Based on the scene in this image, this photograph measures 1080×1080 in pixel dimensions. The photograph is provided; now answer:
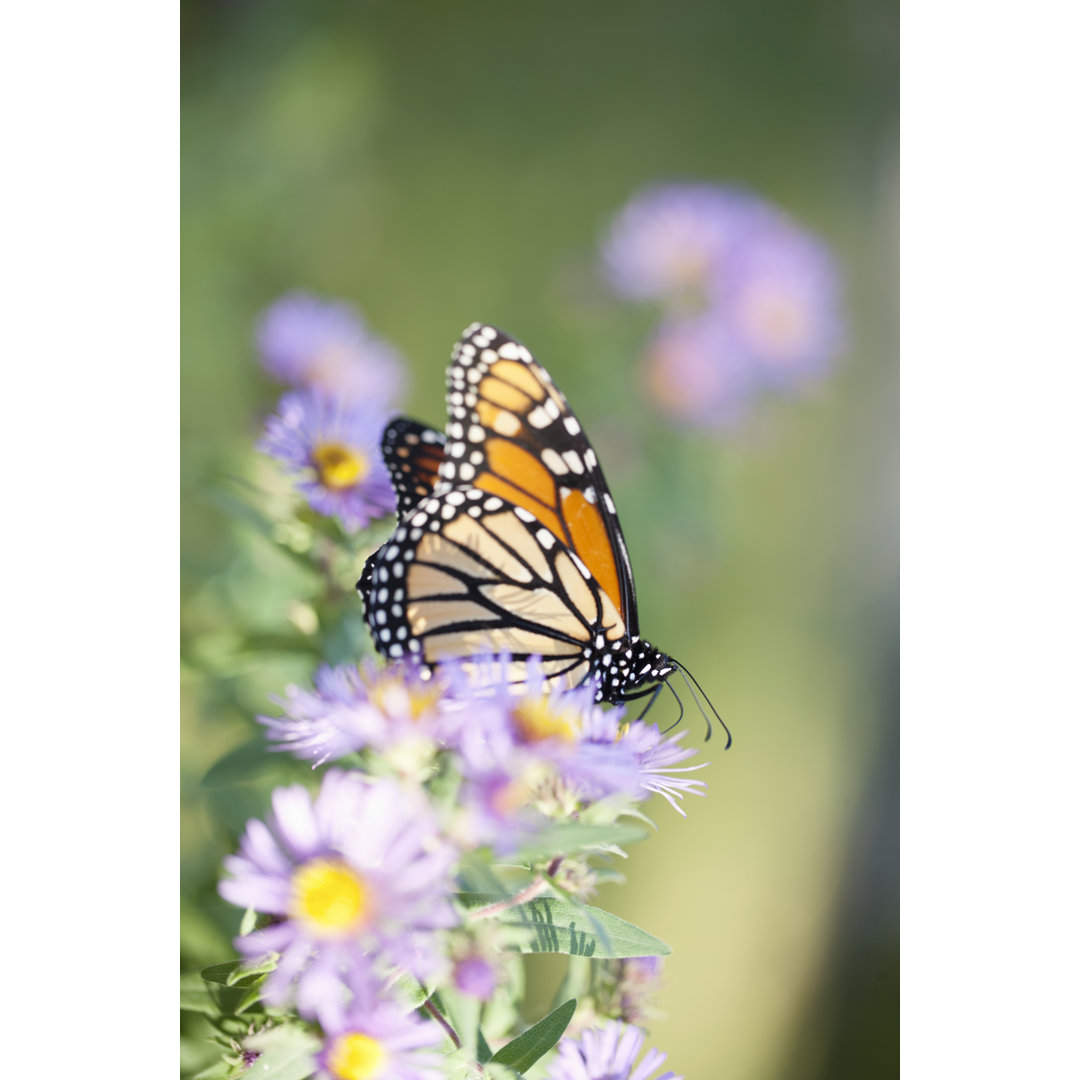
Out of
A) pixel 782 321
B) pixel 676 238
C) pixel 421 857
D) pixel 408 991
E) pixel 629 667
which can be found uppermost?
pixel 676 238

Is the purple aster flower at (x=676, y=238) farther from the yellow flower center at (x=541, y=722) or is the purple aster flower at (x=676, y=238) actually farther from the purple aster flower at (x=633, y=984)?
the purple aster flower at (x=633, y=984)

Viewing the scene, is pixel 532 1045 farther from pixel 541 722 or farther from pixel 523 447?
pixel 523 447

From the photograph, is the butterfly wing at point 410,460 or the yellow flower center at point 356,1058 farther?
the butterfly wing at point 410,460

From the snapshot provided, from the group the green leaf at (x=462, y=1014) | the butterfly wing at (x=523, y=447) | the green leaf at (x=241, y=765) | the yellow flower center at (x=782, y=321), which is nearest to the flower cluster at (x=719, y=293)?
the yellow flower center at (x=782, y=321)

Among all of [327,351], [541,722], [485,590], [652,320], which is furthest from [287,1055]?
[652,320]

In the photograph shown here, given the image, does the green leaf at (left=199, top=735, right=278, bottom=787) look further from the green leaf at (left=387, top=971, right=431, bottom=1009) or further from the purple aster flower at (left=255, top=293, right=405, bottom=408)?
the purple aster flower at (left=255, top=293, right=405, bottom=408)
